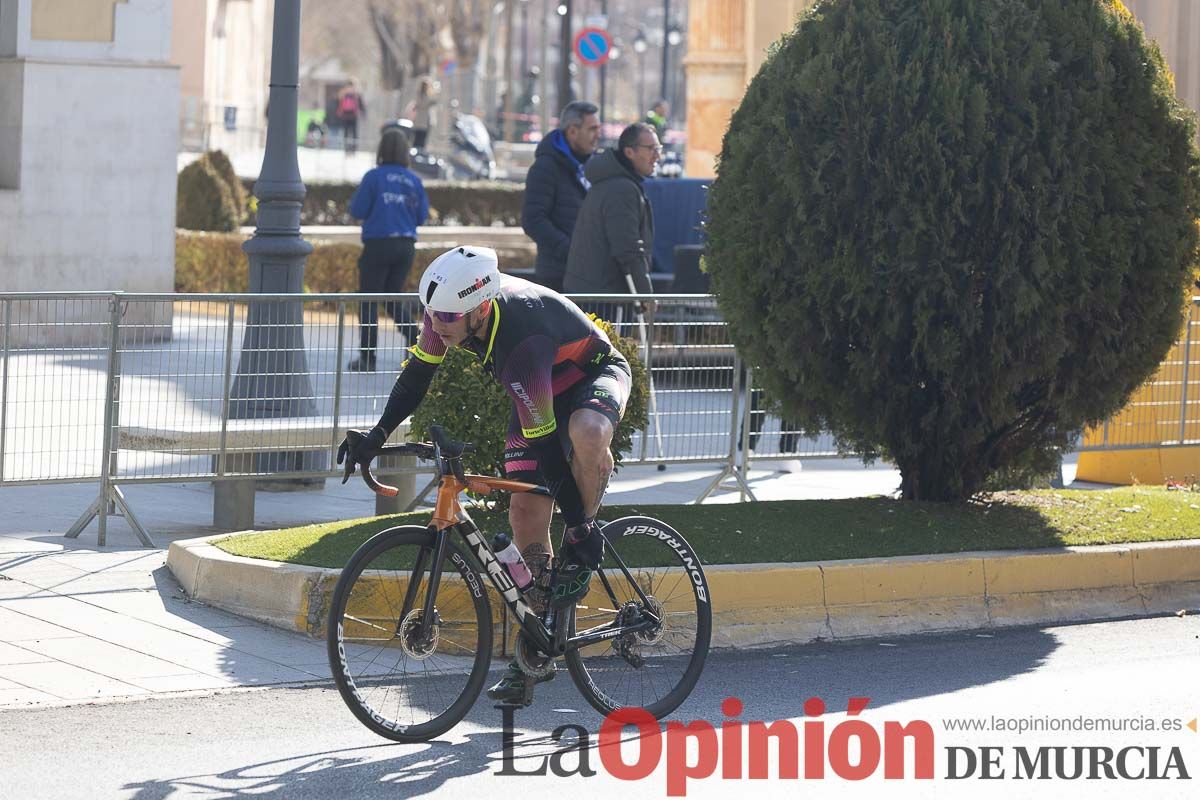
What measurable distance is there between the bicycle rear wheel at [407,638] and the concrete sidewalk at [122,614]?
0.91 metres

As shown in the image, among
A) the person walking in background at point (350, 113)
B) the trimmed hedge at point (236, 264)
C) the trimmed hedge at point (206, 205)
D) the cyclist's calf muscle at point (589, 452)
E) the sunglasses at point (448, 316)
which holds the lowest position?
the cyclist's calf muscle at point (589, 452)

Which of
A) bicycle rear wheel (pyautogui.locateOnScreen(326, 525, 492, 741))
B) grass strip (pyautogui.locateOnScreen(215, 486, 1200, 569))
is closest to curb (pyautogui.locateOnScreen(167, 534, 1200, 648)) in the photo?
grass strip (pyautogui.locateOnScreen(215, 486, 1200, 569))

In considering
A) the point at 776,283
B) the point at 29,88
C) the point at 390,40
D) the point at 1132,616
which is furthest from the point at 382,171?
the point at 390,40

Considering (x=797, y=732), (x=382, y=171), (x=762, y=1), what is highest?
(x=762, y=1)

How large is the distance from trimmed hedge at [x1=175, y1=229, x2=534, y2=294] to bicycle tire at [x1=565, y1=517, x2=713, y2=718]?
15.3m

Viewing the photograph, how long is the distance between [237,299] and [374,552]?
3.76m

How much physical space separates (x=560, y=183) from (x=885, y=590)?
4989 mm

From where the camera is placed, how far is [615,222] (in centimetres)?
1189

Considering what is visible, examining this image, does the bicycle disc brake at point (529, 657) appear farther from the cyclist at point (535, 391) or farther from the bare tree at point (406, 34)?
the bare tree at point (406, 34)

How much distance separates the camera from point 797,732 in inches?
255

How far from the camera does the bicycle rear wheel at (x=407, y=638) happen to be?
6.07 meters

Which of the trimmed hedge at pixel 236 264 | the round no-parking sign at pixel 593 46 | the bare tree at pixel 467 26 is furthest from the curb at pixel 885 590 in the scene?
the bare tree at pixel 467 26

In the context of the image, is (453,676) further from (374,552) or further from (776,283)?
(776,283)

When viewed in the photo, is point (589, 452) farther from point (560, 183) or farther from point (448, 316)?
point (560, 183)
